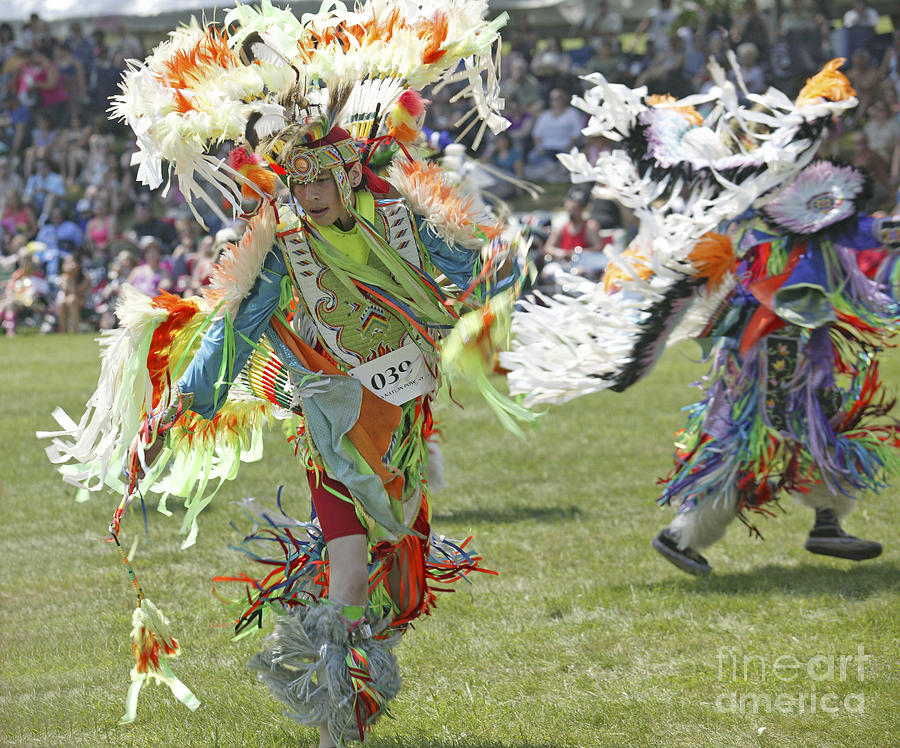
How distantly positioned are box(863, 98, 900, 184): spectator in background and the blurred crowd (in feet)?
0.05

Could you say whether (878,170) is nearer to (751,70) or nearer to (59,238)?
(751,70)

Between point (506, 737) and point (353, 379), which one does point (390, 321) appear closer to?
point (353, 379)

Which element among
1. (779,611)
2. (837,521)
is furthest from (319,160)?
(837,521)

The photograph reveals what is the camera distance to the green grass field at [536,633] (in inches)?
131

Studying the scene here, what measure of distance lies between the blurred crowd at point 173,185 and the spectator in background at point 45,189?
2 centimetres

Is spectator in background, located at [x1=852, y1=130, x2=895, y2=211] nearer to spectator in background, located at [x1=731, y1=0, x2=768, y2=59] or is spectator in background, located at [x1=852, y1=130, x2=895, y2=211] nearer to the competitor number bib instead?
spectator in background, located at [x1=731, y1=0, x2=768, y2=59]

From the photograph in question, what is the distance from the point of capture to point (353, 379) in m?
3.17

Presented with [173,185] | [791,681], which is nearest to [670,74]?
[173,185]

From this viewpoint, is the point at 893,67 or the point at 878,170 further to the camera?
the point at 893,67

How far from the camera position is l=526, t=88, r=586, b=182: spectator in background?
14.9 m

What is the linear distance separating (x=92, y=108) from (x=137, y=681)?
1713cm

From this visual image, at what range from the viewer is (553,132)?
587 inches

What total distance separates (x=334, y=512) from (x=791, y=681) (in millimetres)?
1459

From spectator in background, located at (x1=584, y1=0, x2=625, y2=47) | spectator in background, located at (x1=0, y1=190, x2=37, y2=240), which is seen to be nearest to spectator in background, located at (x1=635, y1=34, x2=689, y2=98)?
spectator in background, located at (x1=584, y1=0, x2=625, y2=47)
